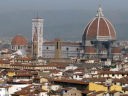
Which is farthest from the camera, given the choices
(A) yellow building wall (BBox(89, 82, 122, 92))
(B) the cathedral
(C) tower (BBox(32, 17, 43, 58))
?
(B) the cathedral

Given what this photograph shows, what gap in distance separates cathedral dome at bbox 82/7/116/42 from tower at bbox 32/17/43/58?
8.08 metres

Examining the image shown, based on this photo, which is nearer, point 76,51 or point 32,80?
point 32,80

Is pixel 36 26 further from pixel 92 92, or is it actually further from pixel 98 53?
pixel 92 92

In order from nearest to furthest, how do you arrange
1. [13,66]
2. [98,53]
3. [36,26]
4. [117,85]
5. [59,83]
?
[117,85] → [59,83] → [13,66] → [98,53] → [36,26]

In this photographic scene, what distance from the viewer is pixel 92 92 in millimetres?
40406

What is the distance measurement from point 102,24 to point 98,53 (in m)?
8.83

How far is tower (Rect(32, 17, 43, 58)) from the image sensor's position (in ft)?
389

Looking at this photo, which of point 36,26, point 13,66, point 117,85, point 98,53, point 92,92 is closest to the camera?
point 92,92

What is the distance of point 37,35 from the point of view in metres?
127

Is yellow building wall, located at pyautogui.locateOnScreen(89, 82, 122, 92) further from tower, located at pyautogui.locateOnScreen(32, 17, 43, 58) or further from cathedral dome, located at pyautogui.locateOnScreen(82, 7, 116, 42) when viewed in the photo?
cathedral dome, located at pyautogui.locateOnScreen(82, 7, 116, 42)

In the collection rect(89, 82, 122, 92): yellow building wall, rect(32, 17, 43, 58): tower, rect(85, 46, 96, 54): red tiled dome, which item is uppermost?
rect(32, 17, 43, 58): tower

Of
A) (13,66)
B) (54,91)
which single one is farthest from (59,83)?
(13,66)

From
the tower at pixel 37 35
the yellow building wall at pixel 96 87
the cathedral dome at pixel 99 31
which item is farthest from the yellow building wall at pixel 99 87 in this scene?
the cathedral dome at pixel 99 31

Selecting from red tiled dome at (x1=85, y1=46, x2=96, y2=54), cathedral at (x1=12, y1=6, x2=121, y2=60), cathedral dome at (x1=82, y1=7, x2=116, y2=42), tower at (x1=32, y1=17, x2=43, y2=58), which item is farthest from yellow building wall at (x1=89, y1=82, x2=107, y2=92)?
cathedral dome at (x1=82, y1=7, x2=116, y2=42)
